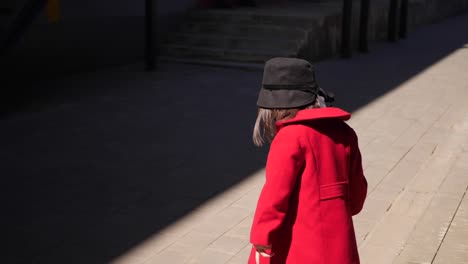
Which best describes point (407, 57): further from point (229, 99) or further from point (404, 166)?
point (404, 166)

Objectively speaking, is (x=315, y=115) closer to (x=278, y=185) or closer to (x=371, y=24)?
(x=278, y=185)

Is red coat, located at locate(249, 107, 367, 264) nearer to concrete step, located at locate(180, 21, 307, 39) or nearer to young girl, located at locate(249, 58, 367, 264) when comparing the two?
young girl, located at locate(249, 58, 367, 264)

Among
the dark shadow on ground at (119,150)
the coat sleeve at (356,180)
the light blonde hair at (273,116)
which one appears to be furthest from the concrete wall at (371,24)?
the light blonde hair at (273,116)

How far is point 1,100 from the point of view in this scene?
33.2 feet

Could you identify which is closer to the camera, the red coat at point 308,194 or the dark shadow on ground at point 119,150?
the red coat at point 308,194

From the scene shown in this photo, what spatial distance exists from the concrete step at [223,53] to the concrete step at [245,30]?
0.56m

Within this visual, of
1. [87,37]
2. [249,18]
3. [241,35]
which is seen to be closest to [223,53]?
[241,35]

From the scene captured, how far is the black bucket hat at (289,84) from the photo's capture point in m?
2.96

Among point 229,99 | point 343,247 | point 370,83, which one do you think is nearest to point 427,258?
point 343,247

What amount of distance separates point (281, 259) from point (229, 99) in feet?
25.1

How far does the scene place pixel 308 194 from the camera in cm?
297

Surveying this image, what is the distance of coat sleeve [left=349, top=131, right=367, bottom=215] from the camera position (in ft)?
10.4

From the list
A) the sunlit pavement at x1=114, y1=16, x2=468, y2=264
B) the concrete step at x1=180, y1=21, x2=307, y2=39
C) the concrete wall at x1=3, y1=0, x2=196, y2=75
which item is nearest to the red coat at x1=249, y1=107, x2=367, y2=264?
the sunlit pavement at x1=114, y1=16, x2=468, y2=264

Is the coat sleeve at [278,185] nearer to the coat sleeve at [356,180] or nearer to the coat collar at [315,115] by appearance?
the coat collar at [315,115]
